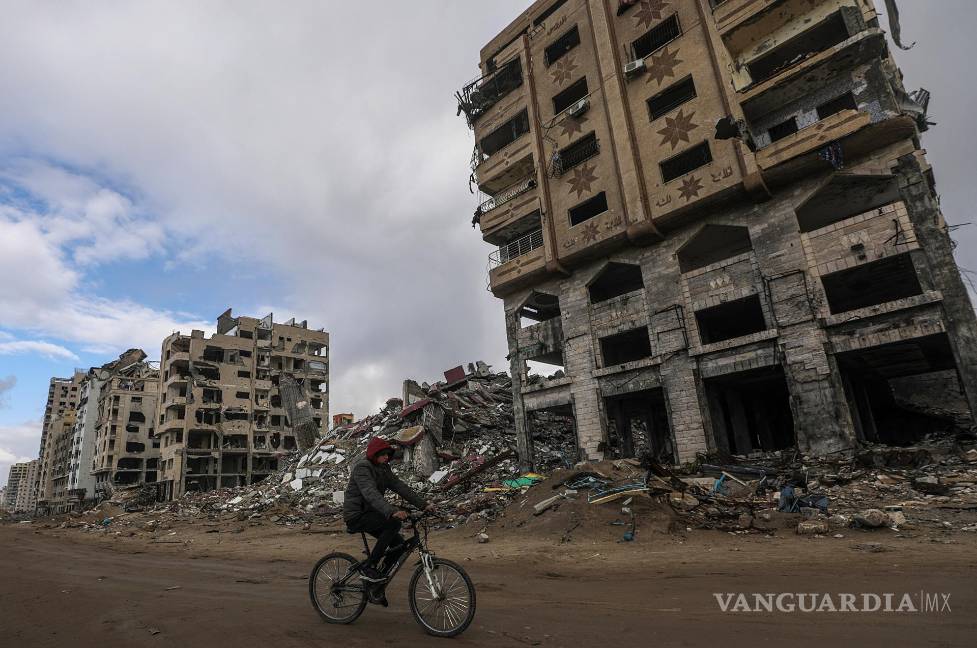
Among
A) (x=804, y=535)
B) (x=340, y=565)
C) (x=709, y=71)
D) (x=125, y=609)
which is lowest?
(x=804, y=535)

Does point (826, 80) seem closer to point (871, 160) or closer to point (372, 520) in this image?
point (871, 160)

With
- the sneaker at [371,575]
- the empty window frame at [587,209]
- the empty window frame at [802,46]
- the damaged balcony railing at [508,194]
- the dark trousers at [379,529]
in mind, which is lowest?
the sneaker at [371,575]

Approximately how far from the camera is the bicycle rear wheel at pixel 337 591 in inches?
190

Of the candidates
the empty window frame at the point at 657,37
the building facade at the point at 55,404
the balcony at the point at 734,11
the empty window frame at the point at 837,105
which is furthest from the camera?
the building facade at the point at 55,404

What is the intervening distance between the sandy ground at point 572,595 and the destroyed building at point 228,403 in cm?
4007

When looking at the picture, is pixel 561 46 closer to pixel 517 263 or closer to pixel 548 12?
pixel 548 12

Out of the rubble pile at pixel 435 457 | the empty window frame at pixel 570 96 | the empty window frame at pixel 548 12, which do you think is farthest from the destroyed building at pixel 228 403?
the empty window frame at pixel 548 12

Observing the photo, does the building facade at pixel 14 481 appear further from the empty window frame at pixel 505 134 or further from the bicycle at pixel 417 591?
the bicycle at pixel 417 591

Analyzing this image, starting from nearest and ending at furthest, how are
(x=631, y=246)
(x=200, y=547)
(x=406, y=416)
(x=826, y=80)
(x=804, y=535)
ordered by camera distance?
(x=804, y=535) < (x=200, y=547) < (x=826, y=80) < (x=631, y=246) < (x=406, y=416)

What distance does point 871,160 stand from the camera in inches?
640

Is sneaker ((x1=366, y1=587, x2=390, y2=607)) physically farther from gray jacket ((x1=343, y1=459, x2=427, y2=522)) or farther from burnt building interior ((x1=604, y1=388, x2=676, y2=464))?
burnt building interior ((x1=604, y1=388, x2=676, y2=464))

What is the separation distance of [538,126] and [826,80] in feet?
39.8

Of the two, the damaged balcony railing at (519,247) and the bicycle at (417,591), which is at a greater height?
the damaged balcony railing at (519,247)

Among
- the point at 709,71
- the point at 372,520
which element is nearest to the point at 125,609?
the point at 372,520
